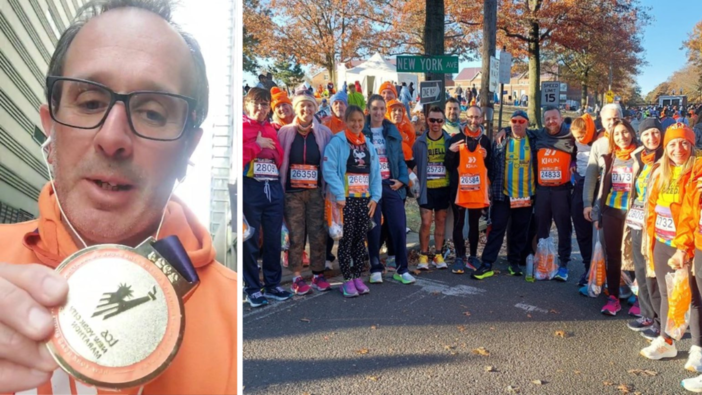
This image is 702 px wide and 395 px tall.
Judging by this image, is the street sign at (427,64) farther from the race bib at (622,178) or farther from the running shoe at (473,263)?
the race bib at (622,178)

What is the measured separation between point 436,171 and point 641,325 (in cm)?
236

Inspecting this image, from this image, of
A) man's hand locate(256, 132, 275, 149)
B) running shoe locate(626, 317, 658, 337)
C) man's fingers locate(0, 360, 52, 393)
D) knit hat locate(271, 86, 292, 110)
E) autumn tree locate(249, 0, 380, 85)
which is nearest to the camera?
man's fingers locate(0, 360, 52, 393)

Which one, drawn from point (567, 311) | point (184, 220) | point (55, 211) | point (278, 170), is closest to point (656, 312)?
point (567, 311)

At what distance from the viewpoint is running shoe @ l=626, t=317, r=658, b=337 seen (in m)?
4.23

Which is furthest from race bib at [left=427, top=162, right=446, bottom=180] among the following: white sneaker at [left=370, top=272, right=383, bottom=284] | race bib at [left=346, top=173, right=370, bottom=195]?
white sneaker at [left=370, top=272, right=383, bottom=284]

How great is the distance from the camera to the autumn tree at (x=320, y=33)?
10.5 metres

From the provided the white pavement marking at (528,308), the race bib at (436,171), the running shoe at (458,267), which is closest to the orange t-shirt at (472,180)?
the race bib at (436,171)

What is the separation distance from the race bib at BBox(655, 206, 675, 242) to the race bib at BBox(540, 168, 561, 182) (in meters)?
1.58

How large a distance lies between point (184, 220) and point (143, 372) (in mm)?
405

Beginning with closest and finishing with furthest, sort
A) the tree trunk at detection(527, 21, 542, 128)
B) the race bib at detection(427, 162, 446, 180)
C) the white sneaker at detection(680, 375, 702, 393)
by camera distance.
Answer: the white sneaker at detection(680, 375, 702, 393) < the race bib at detection(427, 162, 446, 180) < the tree trunk at detection(527, 21, 542, 128)

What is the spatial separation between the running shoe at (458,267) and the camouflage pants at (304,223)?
60.7 inches

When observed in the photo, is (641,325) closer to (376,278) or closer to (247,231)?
(376,278)

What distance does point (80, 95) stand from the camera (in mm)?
1382

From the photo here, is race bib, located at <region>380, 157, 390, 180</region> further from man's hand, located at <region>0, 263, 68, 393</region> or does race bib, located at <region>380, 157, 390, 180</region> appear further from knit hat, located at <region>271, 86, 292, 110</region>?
man's hand, located at <region>0, 263, 68, 393</region>
